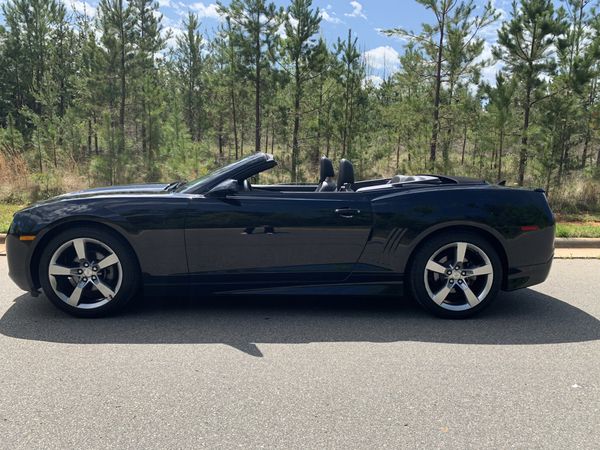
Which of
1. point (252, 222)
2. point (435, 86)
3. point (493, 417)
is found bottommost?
point (493, 417)

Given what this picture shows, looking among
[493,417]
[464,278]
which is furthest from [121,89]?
[493,417]

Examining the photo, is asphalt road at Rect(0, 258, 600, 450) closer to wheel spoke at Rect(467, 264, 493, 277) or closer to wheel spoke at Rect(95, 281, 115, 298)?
wheel spoke at Rect(95, 281, 115, 298)

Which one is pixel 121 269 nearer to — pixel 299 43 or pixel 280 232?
pixel 280 232

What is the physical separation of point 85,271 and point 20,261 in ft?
1.68

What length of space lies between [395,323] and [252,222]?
141 cm

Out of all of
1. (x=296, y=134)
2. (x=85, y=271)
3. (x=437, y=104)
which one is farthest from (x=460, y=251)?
(x=296, y=134)

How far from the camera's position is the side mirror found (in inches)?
162

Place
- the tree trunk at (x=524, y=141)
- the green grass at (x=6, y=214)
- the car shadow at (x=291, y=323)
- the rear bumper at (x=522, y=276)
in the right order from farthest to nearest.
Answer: the tree trunk at (x=524, y=141)
the green grass at (x=6, y=214)
the rear bumper at (x=522, y=276)
the car shadow at (x=291, y=323)

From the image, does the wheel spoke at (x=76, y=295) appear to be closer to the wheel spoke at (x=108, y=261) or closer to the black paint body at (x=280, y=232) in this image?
the wheel spoke at (x=108, y=261)

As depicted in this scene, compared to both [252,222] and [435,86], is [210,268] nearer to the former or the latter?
[252,222]

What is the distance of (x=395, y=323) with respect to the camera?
13.6ft

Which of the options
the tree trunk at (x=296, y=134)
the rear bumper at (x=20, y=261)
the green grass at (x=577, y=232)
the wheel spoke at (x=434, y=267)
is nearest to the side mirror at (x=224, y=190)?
the rear bumper at (x=20, y=261)

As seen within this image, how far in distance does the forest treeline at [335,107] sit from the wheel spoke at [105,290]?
10.5 metres

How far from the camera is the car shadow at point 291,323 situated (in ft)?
12.4
